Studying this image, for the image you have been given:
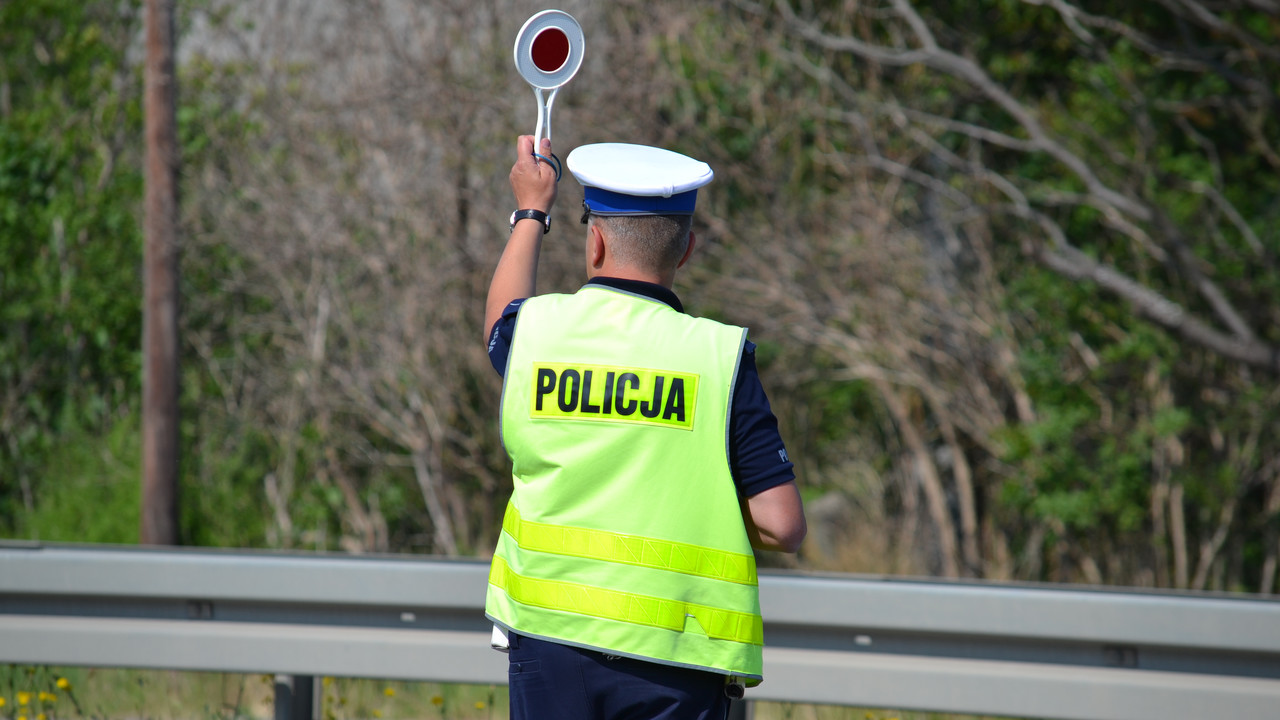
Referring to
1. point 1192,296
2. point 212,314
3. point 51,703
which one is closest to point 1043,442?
point 1192,296

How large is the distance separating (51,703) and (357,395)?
585 centimetres

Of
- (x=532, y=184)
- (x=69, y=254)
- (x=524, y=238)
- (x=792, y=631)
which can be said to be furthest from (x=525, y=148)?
(x=69, y=254)

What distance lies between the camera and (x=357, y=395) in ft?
30.9

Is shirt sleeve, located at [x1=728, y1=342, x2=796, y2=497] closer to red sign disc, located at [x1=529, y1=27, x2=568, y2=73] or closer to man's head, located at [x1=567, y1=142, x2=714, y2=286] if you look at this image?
man's head, located at [x1=567, y1=142, x2=714, y2=286]

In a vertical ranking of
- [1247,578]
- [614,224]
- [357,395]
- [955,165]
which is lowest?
[1247,578]

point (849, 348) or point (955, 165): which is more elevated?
point (955, 165)

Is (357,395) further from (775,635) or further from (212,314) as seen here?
(775,635)

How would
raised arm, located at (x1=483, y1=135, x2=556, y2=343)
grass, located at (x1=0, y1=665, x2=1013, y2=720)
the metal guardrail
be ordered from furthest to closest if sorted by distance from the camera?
grass, located at (x1=0, y1=665, x2=1013, y2=720), the metal guardrail, raised arm, located at (x1=483, y1=135, x2=556, y2=343)

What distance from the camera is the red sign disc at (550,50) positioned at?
216cm

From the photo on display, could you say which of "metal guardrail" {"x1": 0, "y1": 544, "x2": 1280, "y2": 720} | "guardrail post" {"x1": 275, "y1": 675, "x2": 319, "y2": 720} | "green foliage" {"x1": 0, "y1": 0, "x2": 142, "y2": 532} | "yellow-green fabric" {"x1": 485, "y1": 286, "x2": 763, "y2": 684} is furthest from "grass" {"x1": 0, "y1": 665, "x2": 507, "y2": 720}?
"green foliage" {"x1": 0, "y1": 0, "x2": 142, "y2": 532}

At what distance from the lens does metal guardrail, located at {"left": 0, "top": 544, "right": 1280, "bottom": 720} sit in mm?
2984

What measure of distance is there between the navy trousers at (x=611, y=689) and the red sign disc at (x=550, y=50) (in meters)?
1.14

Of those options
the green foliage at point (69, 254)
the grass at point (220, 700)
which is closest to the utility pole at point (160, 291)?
the green foliage at point (69, 254)

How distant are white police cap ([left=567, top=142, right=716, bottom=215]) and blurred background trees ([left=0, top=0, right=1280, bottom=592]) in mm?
6427
